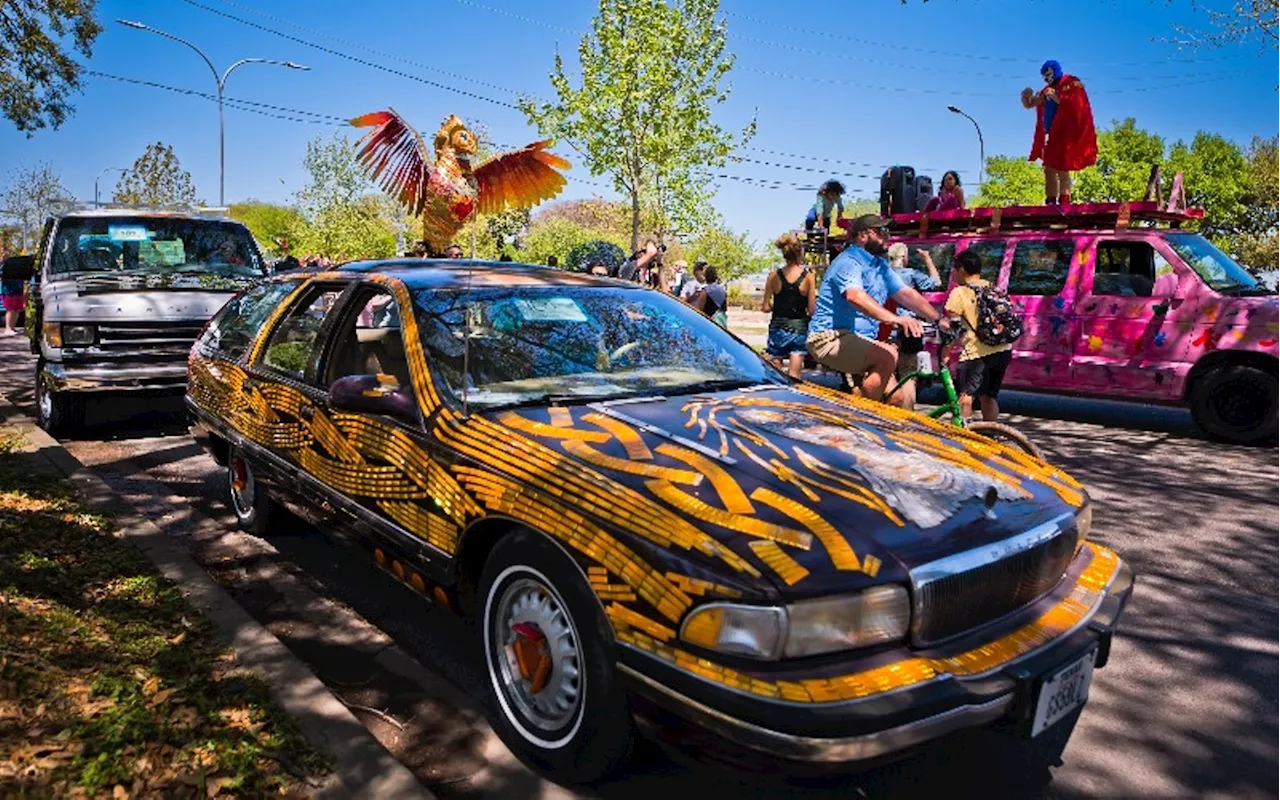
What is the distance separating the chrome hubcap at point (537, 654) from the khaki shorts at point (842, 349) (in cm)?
353

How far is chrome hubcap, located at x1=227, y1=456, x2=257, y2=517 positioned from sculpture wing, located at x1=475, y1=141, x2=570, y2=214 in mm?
4043

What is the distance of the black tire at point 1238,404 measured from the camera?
7840 millimetres

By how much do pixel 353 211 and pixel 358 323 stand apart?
1773 inches

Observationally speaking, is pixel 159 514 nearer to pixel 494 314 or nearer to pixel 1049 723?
pixel 494 314

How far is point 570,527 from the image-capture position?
2.40m

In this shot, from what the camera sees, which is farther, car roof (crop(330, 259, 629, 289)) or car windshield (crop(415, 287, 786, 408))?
car roof (crop(330, 259, 629, 289))

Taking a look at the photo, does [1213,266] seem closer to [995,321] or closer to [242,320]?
[995,321]

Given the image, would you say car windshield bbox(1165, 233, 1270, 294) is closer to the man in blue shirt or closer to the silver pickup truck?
the man in blue shirt

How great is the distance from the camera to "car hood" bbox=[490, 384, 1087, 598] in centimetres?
219

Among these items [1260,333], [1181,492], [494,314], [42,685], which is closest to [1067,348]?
[1260,333]

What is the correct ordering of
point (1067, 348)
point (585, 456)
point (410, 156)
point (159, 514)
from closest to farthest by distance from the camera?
point (585, 456) → point (159, 514) → point (410, 156) → point (1067, 348)

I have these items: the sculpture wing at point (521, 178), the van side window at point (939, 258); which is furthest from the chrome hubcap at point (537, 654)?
the van side window at point (939, 258)

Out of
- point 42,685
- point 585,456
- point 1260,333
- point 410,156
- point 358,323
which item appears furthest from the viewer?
point 410,156

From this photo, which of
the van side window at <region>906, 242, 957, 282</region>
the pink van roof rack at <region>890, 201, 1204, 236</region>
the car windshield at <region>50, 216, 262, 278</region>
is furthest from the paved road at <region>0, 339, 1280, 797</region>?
the van side window at <region>906, 242, 957, 282</region>
